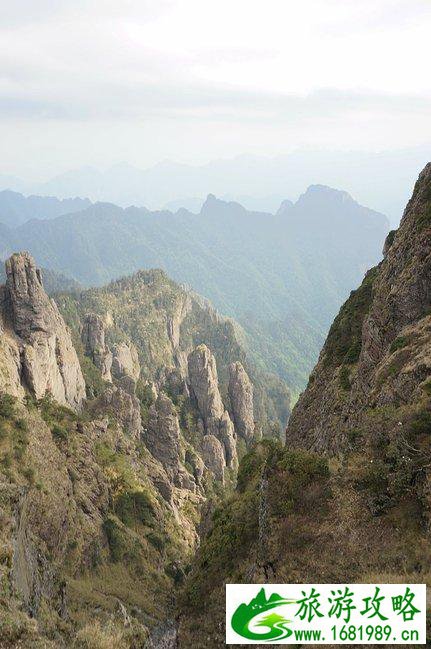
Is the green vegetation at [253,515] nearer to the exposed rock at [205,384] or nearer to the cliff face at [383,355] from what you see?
the cliff face at [383,355]

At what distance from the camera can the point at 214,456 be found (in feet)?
327

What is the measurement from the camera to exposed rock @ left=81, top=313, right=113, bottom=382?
368 ft

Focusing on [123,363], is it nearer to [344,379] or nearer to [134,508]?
[134,508]

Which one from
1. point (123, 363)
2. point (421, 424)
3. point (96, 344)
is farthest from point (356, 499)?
point (123, 363)

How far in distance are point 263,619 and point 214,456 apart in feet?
291

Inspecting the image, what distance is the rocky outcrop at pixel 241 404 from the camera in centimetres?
11981

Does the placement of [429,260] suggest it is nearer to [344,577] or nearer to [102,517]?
[344,577]

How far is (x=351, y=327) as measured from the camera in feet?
139

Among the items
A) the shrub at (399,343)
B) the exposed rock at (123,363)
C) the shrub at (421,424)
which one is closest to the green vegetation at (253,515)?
the shrub at (421,424)

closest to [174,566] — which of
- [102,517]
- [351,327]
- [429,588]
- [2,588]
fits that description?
[102,517]

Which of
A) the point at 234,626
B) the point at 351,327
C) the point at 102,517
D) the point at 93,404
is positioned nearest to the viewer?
the point at 234,626

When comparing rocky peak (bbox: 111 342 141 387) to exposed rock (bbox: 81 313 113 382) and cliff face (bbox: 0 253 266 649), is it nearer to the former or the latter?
exposed rock (bbox: 81 313 113 382)

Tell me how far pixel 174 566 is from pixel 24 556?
33153 mm

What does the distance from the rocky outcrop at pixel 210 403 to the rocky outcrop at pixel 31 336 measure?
4093 cm
